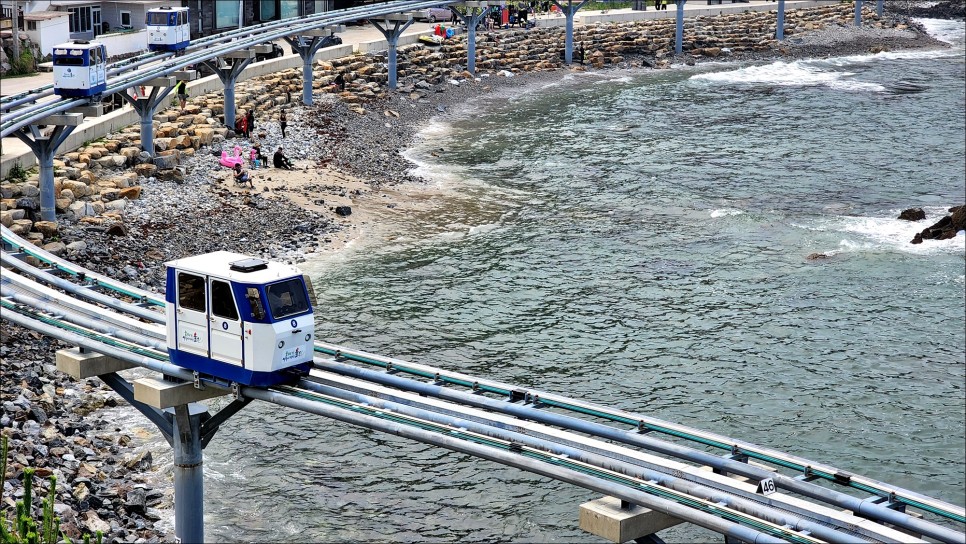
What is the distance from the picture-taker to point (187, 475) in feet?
71.6

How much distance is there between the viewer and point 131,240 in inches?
1601

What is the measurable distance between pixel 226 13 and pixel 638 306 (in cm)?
4708

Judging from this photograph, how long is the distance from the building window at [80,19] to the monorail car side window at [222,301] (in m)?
49.5

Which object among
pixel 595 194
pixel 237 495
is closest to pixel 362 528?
pixel 237 495

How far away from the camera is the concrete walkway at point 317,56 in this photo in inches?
1828

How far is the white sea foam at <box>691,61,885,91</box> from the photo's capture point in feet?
283

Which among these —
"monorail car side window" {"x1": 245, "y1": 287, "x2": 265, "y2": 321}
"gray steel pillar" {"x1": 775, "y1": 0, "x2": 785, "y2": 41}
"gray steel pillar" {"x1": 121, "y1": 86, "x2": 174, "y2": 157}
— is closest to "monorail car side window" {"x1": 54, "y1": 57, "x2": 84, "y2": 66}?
"gray steel pillar" {"x1": 121, "y1": 86, "x2": 174, "y2": 157}

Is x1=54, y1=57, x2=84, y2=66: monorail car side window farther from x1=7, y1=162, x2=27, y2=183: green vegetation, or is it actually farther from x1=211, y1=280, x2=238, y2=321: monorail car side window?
x1=211, y1=280, x2=238, y2=321: monorail car side window

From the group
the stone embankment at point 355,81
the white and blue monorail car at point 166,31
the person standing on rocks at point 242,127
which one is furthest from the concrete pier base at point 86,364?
the white and blue monorail car at point 166,31

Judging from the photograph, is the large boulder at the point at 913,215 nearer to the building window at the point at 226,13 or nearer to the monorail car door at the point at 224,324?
the monorail car door at the point at 224,324

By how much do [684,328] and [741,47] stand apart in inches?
2599

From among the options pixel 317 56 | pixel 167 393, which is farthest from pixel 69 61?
pixel 317 56

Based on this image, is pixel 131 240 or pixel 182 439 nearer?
pixel 182 439

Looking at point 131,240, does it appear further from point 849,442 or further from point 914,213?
point 914,213
